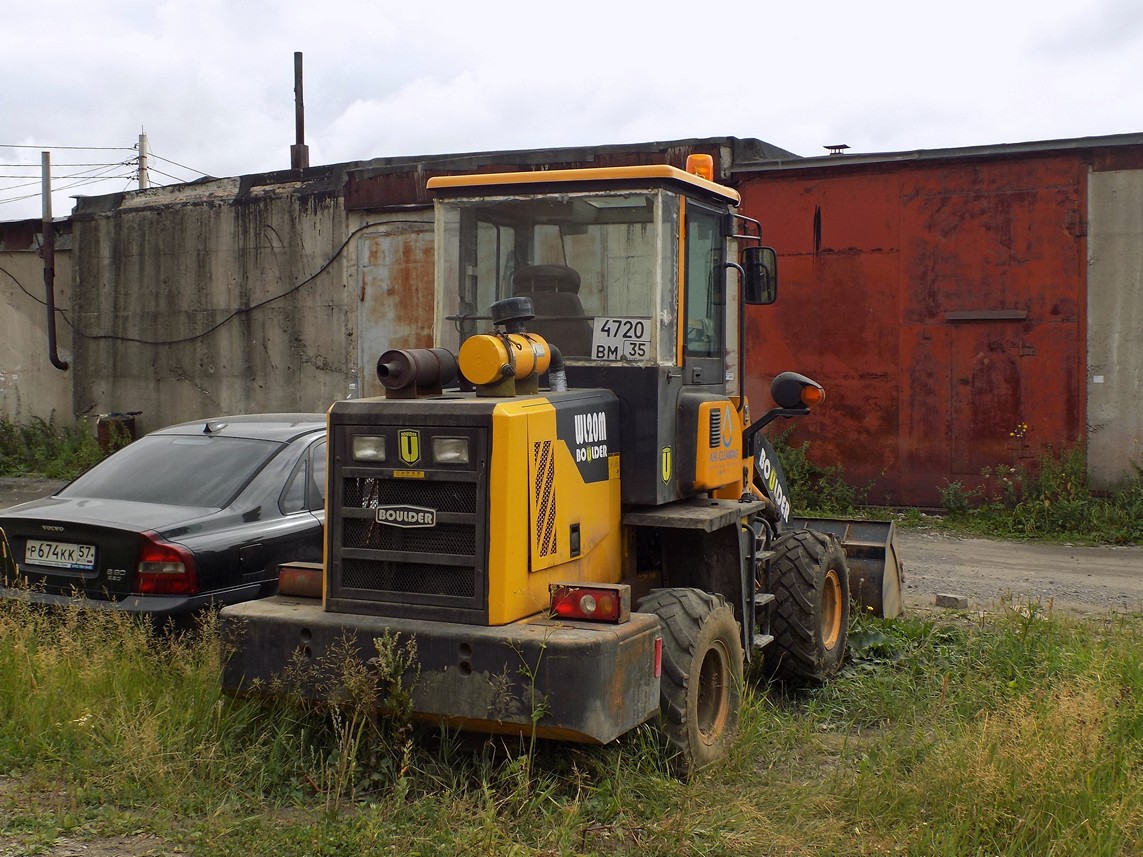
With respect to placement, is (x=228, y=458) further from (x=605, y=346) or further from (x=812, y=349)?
(x=812, y=349)

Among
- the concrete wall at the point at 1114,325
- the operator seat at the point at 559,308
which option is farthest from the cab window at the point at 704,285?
the concrete wall at the point at 1114,325

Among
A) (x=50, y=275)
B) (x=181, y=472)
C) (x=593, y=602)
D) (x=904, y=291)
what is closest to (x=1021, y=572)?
(x=904, y=291)

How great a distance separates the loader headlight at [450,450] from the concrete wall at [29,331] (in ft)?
58.1

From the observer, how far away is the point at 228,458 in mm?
7027

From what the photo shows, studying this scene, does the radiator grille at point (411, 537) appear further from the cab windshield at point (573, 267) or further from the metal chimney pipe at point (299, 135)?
the metal chimney pipe at point (299, 135)

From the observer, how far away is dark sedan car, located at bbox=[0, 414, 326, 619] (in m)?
6.10

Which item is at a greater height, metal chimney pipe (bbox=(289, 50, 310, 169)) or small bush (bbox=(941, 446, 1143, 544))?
metal chimney pipe (bbox=(289, 50, 310, 169))

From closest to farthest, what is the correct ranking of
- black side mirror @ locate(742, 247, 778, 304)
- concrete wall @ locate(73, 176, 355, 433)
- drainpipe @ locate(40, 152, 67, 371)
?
black side mirror @ locate(742, 247, 778, 304), concrete wall @ locate(73, 176, 355, 433), drainpipe @ locate(40, 152, 67, 371)

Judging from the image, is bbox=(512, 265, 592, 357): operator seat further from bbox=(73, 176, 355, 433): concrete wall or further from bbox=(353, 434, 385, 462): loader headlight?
bbox=(73, 176, 355, 433): concrete wall

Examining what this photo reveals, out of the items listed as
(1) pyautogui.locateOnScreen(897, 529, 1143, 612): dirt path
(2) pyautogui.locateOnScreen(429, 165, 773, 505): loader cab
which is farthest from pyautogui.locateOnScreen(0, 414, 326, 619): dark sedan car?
(1) pyautogui.locateOnScreen(897, 529, 1143, 612): dirt path

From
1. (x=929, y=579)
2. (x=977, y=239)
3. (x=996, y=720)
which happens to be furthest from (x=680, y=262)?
(x=977, y=239)

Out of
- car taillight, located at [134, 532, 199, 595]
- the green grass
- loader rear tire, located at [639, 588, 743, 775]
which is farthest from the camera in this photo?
car taillight, located at [134, 532, 199, 595]

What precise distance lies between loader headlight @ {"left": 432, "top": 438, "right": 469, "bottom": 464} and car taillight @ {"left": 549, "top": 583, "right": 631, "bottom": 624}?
654mm

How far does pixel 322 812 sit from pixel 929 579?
708 centimetres
